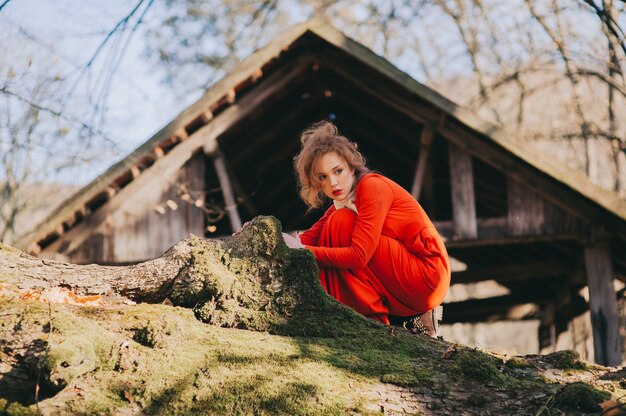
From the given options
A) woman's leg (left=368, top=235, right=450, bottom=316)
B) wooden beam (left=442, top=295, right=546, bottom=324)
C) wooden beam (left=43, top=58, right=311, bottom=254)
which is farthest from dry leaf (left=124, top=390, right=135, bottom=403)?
wooden beam (left=442, top=295, right=546, bottom=324)

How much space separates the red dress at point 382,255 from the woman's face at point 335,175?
6.4 inches

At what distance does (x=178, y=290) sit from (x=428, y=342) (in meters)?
1.18

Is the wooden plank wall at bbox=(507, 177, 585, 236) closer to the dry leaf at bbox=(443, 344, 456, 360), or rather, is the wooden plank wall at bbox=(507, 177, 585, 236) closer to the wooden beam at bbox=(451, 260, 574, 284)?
the wooden beam at bbox=(451, 260, 574, 284)

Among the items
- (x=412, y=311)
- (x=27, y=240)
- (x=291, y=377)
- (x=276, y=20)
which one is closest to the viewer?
(x=291, y=377)

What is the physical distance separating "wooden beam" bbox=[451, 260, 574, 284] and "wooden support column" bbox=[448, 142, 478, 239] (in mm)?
2411

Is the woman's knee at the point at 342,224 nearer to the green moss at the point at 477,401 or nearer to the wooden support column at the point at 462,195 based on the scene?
the green moss at the point at 477,401

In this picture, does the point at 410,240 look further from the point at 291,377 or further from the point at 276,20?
the point at 276,20

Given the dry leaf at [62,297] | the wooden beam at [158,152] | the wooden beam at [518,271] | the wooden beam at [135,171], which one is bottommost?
the dry leaf at [62,297]

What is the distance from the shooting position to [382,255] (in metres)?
3.95

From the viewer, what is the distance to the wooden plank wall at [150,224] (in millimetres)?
8430

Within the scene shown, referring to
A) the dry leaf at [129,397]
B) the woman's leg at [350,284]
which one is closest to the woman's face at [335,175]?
the woman's leg at [350,284]

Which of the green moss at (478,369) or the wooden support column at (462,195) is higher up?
the wooden support column at (462,195)

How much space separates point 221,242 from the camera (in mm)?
3301

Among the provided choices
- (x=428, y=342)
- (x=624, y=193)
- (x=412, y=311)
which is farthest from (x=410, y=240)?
(x=624, y=193)
